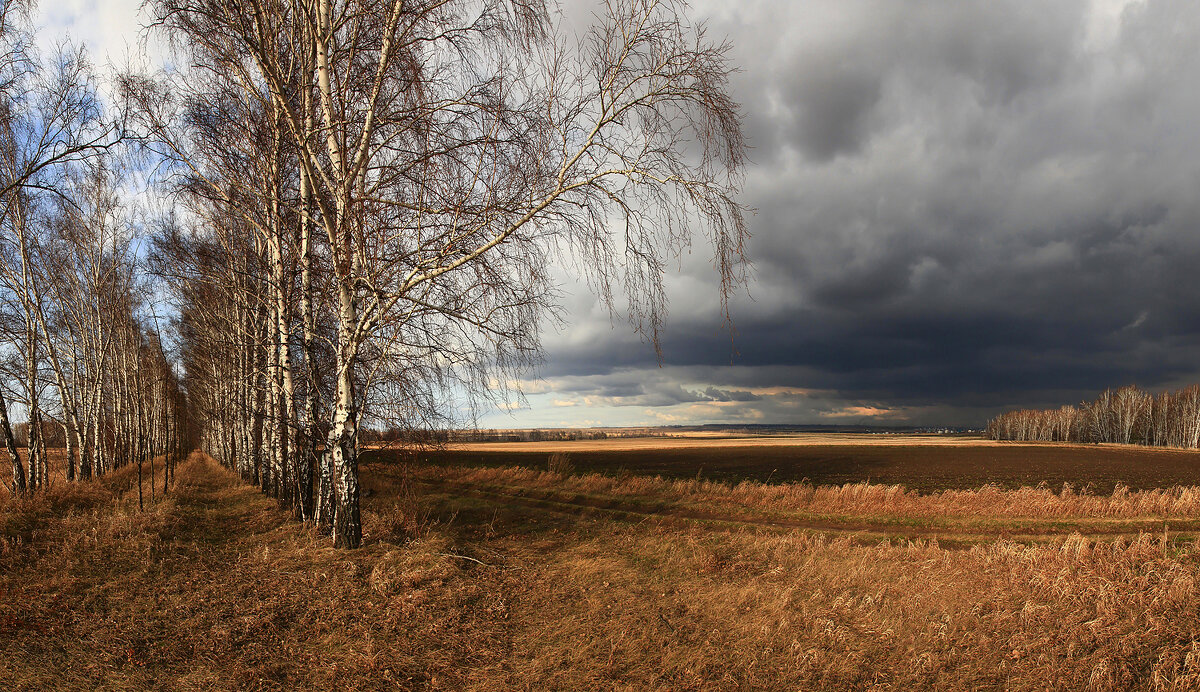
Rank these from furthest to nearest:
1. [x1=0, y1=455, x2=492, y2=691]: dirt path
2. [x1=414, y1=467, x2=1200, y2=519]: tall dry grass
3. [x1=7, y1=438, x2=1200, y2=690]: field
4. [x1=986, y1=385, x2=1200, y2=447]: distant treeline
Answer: [x1=986, y1=385, x2=1200, y2=447]: distant treeline
[x1=414, y1=467, x2=1200, y2=519]: tall dry grass
[x1=7, y1=438, x2=1200, y2=690]: field
[x1=0, y1=455, x2=492, y2=691]: dirt path

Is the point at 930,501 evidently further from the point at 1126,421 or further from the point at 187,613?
the point at 1126,421

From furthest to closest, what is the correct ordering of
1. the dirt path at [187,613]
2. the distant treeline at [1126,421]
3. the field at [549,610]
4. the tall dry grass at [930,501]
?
the distant treeline at [1126,421]
the tall dry grass at [930,501]
the field at [549,610]
the dirt path at [187,613]

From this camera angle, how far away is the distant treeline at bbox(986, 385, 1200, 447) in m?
97.6

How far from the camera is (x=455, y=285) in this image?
7750 millimetres

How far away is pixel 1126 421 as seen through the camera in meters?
108

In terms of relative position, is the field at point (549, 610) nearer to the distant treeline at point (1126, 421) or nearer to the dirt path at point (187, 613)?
the dirt path at point (187, 613)

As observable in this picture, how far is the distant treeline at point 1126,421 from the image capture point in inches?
3841

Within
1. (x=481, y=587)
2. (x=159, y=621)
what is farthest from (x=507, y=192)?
(x=159, y=621)

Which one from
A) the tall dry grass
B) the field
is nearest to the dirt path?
the field

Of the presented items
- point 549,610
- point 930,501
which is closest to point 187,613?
point 549,610

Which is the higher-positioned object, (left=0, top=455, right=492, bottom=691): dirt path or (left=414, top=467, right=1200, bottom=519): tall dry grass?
(left=0, top=455, right=492, bottom=691): dirt path

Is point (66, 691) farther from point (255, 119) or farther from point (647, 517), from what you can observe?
point (647, 517)

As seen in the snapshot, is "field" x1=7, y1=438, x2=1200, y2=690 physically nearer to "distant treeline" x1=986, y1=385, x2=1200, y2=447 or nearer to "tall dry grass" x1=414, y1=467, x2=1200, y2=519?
"tall dry grass" x1=414, y1=467, x2=1200, y2=519

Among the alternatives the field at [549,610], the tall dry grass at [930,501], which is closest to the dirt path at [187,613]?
the field at [549,610]
